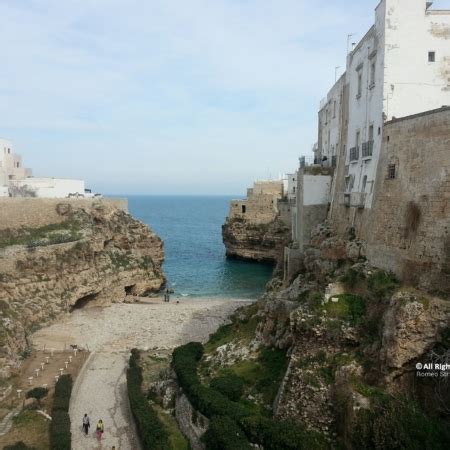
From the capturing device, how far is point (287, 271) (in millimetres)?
31516

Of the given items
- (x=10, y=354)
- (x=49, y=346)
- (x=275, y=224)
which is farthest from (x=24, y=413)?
(x=275, y=224)

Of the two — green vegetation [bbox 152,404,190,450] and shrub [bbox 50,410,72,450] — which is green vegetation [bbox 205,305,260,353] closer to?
green vegetation [bbox 152,404,190,450]

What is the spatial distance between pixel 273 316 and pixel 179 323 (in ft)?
48.5

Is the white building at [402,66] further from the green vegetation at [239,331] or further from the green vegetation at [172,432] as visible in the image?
the green vegetation at [172,432]

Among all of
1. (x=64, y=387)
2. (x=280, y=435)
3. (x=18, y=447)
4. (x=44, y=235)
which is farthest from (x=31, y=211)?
(x=280, y=435)

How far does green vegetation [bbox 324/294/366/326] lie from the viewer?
18.2 meters

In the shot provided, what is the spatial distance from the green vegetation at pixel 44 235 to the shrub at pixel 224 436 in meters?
27.8

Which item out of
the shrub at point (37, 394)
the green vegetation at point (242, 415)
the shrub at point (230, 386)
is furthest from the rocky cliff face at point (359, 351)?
the shrub at point (37, 394)

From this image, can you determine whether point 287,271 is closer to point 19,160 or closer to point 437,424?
point 437,424

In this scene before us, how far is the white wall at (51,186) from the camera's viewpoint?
54500 mm

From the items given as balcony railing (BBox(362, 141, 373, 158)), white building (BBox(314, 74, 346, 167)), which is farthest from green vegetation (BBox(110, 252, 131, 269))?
balcony railing (BBox(362, 141, 373, 158))

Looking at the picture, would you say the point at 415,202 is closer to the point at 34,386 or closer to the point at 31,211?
the point at 34,386

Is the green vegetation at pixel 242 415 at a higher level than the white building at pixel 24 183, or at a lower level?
lower

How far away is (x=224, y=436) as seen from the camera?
15820 mm
